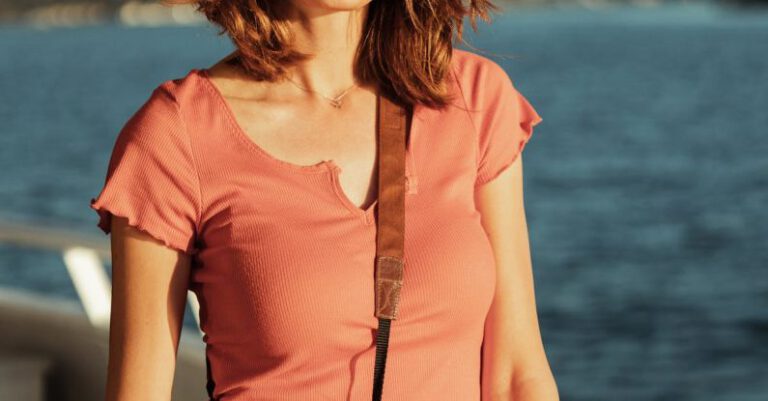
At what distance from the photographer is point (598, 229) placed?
23.3 metres

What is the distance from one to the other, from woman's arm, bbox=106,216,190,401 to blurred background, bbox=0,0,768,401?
429mm

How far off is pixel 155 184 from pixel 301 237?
22cm

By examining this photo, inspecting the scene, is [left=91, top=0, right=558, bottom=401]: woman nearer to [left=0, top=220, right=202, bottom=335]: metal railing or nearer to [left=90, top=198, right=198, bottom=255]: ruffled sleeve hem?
[left=90, top=198, right=198, bottom=255]: ruffled sleeve hem

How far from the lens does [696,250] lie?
70.5ft

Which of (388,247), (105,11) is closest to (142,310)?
(388,247)

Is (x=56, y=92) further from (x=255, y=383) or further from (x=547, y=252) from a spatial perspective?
(x=255, y=383)

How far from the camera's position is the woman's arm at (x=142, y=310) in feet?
6.45

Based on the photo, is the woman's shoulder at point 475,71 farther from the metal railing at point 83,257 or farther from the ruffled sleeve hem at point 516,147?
the metal railing at point 83,257

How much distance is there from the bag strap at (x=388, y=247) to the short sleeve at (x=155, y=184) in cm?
27

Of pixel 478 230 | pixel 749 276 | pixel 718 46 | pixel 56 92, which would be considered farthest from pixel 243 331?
pixel 718 46

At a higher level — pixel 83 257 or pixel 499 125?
pixel 499 125

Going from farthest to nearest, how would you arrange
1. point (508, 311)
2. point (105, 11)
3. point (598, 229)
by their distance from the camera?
point (105, 11) < point (598, 229) < point (508, 311)

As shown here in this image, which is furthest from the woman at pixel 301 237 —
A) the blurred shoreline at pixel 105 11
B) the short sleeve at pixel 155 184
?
the blurred shoreline at pixel 105 11

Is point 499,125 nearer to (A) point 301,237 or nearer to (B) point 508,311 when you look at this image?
(B) point 508,311
